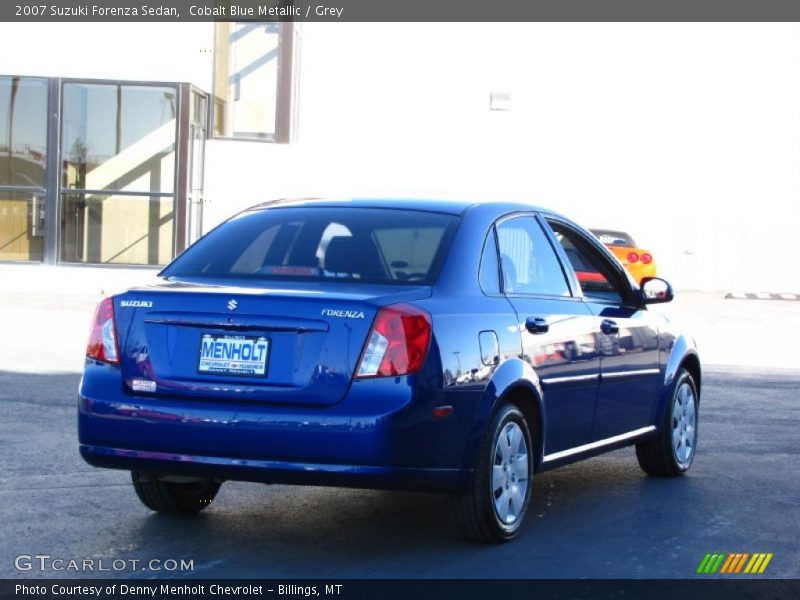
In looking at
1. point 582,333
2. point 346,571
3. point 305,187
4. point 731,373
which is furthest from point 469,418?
point 305,187

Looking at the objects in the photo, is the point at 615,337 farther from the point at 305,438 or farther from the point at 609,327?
the point at 305,438

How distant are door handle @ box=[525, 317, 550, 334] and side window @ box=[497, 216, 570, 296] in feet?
0.55

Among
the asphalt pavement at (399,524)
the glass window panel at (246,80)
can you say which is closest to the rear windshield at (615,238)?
the glass window panel at (246,80)

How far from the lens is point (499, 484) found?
6645 millimetres

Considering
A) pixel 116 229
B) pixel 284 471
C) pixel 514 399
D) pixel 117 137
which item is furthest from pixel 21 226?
pixel 284 471

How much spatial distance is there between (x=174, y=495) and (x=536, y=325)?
6.44 ft

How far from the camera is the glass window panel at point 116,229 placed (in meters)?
28.4

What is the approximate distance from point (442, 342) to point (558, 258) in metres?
1.74

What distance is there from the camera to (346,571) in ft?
20.1

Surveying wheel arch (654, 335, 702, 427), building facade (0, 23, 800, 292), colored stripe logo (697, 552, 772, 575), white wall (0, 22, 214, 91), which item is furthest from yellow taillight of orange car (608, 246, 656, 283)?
colored stripe logo (697, 552, 772, 575)

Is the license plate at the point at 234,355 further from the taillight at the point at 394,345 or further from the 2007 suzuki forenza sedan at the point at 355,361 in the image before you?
the taillight at the point at 394,345

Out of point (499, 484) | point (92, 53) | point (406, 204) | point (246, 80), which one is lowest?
point (499, 484)

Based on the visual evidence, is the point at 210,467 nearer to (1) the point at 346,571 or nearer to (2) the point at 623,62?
(1) the point at 346,571

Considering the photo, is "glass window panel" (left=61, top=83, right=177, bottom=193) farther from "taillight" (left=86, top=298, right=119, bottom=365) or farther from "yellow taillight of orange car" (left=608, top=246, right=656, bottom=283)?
"taillight" (left=86, top=298, right=119, bottom=365)
